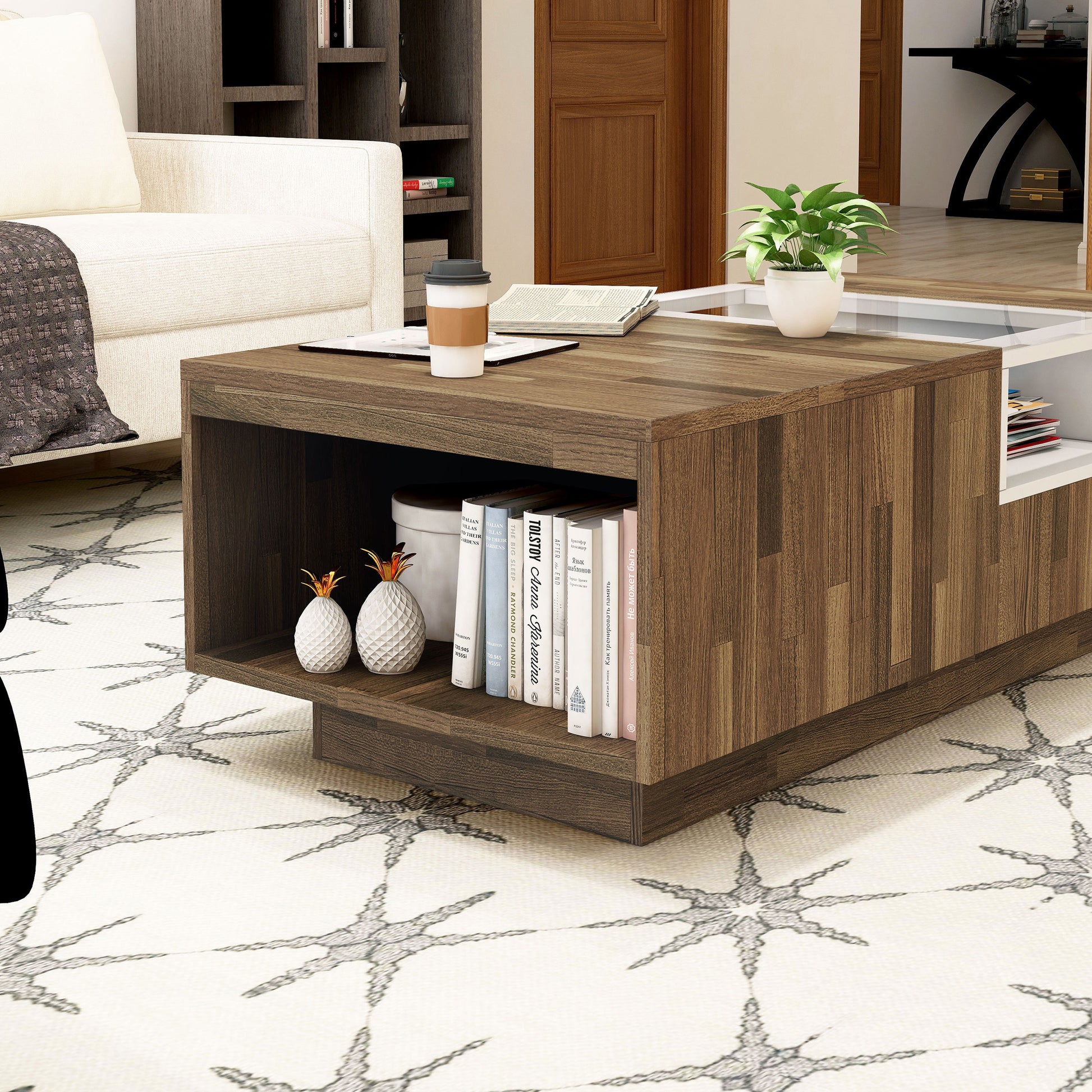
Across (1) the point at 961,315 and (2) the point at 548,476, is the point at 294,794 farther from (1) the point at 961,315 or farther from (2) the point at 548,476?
(1) the point at 961,315

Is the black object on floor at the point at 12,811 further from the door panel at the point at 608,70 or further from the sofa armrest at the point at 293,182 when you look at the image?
the door panel at the point at 608,70

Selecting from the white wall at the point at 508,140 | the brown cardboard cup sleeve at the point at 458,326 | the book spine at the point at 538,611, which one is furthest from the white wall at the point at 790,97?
the book spine at the point at 538,611

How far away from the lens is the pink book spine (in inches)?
58.1

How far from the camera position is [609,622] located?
4.98 feet

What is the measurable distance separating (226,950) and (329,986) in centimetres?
12

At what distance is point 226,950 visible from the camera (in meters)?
1.37

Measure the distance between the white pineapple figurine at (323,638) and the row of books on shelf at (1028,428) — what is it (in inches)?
34.3

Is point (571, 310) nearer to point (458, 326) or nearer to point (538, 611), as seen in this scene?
point (458, 326)

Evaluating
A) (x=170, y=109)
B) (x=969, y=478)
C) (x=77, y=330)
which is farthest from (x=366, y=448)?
(x=170, y=109)

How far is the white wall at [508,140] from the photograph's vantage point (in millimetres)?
4676

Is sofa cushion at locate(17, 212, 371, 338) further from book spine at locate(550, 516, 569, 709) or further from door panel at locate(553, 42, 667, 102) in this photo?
door panel at locate(553, 42, 667, 102)

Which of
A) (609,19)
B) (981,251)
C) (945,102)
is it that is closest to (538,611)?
(609,19)

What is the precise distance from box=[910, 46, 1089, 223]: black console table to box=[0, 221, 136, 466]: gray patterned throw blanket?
7.19 meters

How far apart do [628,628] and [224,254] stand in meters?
1.78
